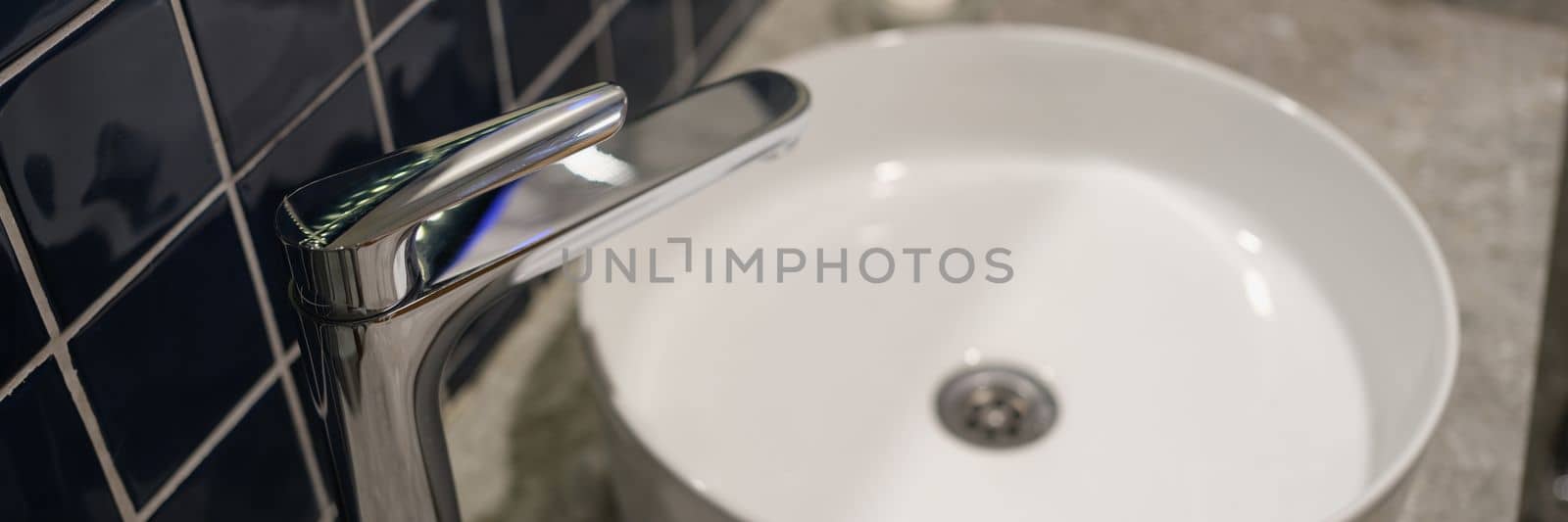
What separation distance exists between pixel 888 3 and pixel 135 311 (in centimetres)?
57

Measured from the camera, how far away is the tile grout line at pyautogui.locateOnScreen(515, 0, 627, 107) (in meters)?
0.66

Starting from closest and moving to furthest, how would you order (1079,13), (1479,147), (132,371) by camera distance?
(132,371) → (1479,147) → (1079,13)

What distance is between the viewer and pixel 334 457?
0.42 m

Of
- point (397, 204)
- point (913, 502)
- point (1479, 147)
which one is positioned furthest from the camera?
point (1479, 147)

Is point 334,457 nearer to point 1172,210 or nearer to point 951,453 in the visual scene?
point 951,453

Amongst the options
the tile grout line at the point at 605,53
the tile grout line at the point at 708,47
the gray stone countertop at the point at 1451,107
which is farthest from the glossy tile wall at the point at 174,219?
the gray stone countertop at the point at 1451,107

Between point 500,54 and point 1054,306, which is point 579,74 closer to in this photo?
point 500,54

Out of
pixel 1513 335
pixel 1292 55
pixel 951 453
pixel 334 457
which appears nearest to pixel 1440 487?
pixel 1513 335

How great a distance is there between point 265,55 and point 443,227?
0.45 ft

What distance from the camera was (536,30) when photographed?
646mm

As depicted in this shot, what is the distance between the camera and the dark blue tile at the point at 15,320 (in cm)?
38

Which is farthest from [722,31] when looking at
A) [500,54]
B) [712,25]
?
[500,54]

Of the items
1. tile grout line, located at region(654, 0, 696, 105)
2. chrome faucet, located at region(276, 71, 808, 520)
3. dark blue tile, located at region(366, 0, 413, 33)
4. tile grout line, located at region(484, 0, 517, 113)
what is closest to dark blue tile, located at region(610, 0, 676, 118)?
tile grout line, located at region(654, 0, 696, 105)

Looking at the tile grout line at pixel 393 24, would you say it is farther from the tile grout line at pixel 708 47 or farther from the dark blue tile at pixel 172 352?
the tile grout line at pixel 708 47
